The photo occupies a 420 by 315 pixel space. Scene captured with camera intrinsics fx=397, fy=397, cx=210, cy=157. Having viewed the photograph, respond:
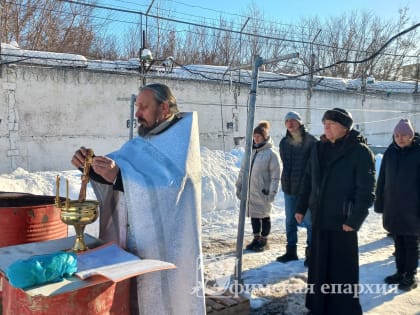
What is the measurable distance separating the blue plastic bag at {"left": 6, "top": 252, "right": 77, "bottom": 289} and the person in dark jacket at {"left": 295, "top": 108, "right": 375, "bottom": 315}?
6.84 ft

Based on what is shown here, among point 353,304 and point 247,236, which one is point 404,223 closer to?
point 353,304

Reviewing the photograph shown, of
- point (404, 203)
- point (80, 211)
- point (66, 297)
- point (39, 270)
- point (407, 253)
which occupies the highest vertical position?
point (80, 211)

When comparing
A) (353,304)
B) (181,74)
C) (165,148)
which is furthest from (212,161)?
(165,148)

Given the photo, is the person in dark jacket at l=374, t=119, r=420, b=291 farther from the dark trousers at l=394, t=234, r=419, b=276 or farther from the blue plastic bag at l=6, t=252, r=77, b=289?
the blue plastic bag at l=6, t=252, r=77, b=289

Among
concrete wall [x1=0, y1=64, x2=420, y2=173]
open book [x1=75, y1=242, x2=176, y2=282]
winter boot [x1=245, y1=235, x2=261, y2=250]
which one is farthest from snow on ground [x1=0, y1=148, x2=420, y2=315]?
open book [x1=75, y1=242, x2=176, y2=282]

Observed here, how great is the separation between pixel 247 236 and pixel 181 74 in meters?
5.88

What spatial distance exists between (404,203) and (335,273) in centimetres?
138

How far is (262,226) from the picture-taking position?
515cm

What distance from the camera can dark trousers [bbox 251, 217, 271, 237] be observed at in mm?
5133

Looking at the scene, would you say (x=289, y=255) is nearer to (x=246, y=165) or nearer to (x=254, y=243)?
(x=254, y=243)

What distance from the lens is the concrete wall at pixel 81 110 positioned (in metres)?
8.05

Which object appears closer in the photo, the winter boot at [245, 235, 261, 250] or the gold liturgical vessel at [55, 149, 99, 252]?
the gold liturgical vessel at [55, 149, 99, 252]

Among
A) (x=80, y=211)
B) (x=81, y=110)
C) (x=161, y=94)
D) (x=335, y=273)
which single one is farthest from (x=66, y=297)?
(x=81, y=110)

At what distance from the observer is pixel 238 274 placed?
3.72 meters
